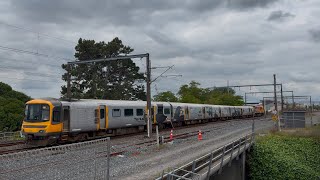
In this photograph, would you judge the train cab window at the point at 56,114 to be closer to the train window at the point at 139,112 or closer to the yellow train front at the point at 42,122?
the yellow train front at the point at 42,122

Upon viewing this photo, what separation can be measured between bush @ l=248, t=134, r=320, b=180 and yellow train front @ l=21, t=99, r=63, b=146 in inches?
488

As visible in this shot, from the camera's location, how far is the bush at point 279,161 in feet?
74.1

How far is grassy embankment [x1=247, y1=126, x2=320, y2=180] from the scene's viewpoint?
74.4 feet

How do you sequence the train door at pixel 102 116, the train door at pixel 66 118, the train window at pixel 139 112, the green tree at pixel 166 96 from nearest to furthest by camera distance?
the train door at pixel 66 118, the train door at pixel 102 116, the train window at pixel 139 112, the green tree at pixel 166 96

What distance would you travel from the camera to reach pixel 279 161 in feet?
76.7

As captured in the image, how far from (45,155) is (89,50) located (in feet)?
161

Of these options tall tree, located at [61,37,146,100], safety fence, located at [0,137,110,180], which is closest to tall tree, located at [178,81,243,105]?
tall tree, located at [61,37,146,100]

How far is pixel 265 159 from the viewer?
23156mm

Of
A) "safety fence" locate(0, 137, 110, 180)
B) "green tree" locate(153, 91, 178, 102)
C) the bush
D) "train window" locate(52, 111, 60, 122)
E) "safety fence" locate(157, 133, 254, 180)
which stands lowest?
the bush

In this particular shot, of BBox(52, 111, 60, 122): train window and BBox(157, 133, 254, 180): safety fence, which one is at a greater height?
BBox(52, 111, 60, 122): train window

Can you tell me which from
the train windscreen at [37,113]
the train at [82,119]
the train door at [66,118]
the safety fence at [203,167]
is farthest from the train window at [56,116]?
the safety fence at [203,167]

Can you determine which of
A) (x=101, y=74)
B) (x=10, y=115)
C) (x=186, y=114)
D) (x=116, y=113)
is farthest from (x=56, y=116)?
(x=101, y=74)

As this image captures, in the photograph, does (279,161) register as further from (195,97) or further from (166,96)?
(195,97)

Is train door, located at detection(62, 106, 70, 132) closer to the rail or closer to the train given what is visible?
the train
